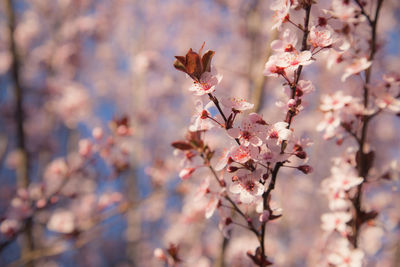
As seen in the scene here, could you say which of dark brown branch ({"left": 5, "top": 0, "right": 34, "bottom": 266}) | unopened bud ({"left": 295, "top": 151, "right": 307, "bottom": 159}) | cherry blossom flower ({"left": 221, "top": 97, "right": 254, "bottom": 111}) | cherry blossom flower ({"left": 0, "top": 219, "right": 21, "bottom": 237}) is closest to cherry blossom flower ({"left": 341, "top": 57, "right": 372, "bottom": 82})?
unopened bud ({"left": 295, "top": 151, "right": 307, "bottom": 159})

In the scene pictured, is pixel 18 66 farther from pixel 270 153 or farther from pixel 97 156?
pixel 270 153

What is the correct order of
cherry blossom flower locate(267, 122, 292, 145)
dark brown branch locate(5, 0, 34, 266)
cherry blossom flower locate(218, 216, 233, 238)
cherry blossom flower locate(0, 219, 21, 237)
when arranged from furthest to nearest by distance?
1. dark brown branch locate(5, 0, 34, 266)
2. cherry blossom flower locate(0, 219, 21, 237)
3. cherry blossom flower locate(218, 216, 233, 238)
4. cherry blossom flower locate(267, 122, 292, 145)

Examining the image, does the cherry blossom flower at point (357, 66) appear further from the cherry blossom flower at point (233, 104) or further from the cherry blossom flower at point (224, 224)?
the cherry blossom flower at point (224, 224)

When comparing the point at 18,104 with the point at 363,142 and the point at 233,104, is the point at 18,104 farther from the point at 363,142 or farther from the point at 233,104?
the point at 363,142

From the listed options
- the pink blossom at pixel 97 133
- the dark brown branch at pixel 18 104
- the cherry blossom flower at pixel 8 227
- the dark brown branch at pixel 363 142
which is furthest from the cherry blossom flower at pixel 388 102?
the dark brown branch at pixel 18 104

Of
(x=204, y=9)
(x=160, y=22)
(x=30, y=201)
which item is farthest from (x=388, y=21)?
(x=30, y=201)

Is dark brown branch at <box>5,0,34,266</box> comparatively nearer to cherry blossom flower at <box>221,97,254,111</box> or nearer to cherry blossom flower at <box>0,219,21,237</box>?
cherry blossom flower at <box>0,219,21,237</box>
